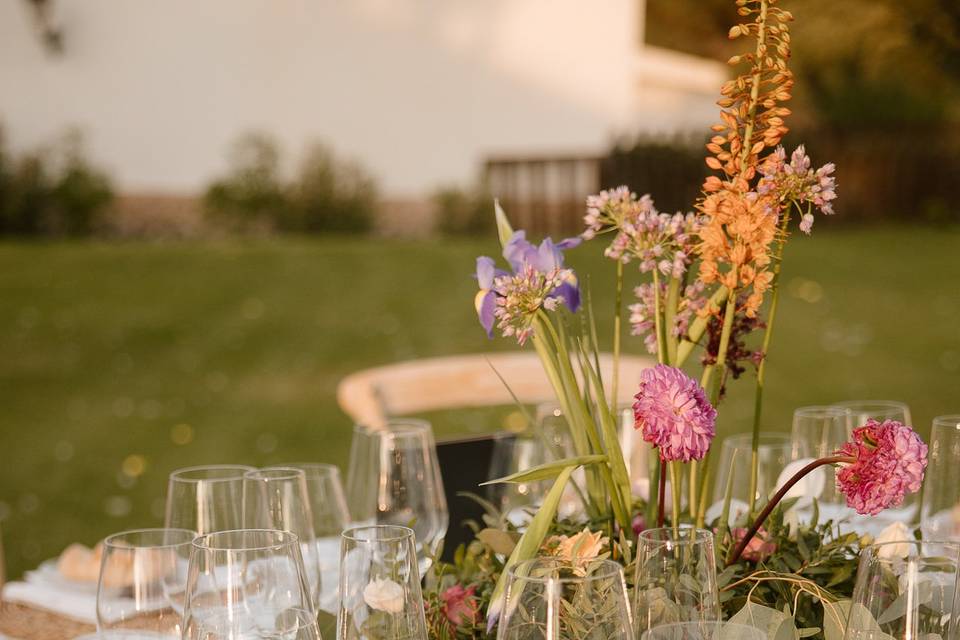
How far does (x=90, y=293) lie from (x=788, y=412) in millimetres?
4181

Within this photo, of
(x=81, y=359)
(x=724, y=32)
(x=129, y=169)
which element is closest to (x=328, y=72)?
(x=129, y=169)

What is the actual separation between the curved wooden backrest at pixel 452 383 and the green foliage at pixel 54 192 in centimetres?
663

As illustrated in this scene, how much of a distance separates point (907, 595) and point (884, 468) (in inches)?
7.2

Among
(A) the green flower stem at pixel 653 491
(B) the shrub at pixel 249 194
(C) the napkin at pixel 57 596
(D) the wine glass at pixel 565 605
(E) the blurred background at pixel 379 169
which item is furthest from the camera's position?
(B) the shrub at pixel 249 194

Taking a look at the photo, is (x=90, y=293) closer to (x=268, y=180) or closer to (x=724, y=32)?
(x=268, y=180)

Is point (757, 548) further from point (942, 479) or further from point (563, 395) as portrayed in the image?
point (942, 479)

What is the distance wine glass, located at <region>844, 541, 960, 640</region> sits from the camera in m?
0.93

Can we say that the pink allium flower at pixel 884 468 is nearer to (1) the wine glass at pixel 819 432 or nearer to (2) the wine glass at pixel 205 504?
(1) the wine glass at pixel 819 432

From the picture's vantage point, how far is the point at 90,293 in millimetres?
7285

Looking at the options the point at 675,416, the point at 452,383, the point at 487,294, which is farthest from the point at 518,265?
the point at 452,383

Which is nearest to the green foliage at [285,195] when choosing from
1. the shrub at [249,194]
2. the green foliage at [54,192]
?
the shrub at [249,194]

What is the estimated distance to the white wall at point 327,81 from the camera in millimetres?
9109

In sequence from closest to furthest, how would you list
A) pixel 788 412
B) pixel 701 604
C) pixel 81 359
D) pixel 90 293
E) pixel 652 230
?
pixel 701 604 → pixel 652 230 → pixel 788 412 → pixel 81 359 → pixel 90 293

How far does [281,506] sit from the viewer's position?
1.38m
